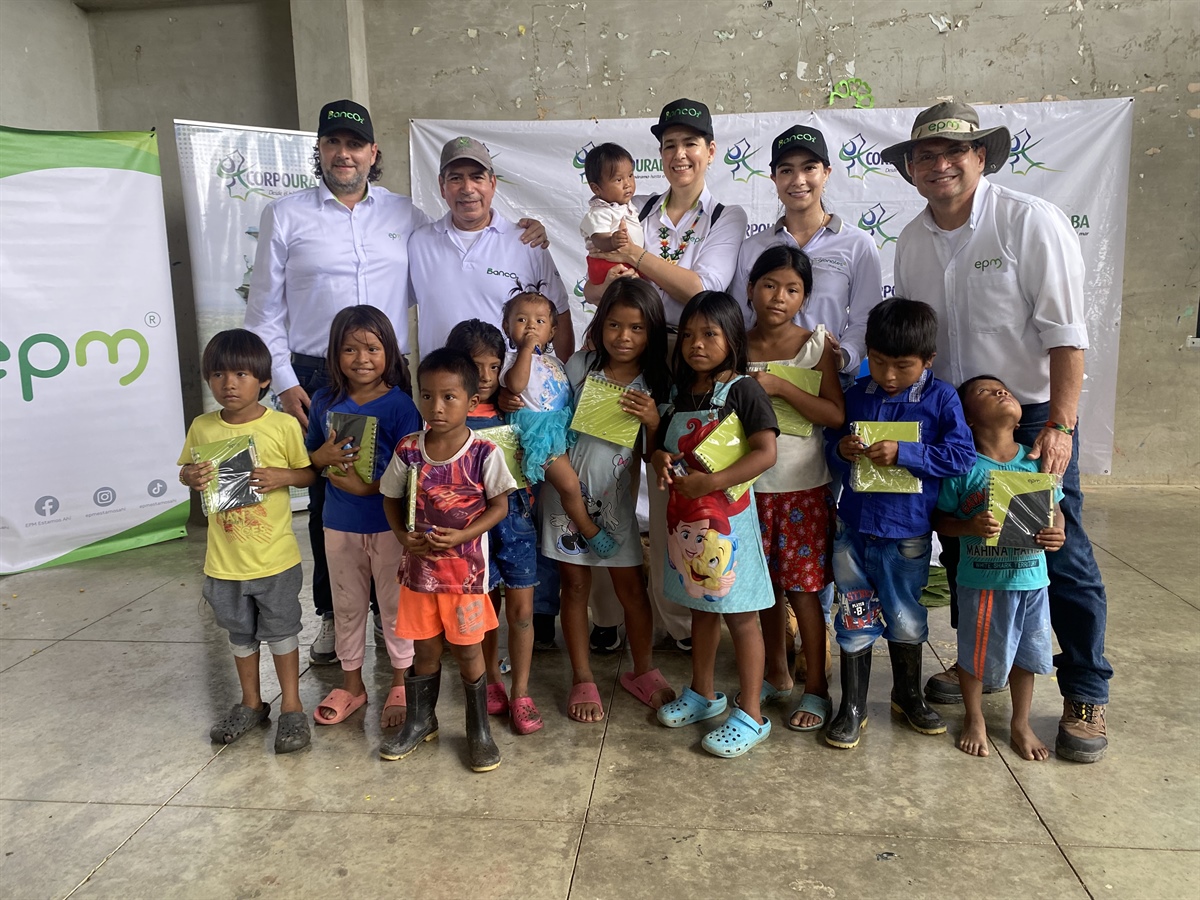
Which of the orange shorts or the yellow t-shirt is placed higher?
the yellow t-shirt

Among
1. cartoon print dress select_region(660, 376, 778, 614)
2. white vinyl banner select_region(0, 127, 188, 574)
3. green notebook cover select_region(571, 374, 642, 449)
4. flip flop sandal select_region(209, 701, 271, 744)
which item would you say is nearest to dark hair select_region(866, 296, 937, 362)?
cartoon print dress select_region(660, 376, 778, 614)

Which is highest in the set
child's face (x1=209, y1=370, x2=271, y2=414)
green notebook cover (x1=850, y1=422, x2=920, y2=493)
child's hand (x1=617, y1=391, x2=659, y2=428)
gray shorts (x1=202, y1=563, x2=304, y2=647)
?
child's face (x1=209, y1=370, x2=271, y2=414)

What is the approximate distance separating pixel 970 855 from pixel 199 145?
16.1ft

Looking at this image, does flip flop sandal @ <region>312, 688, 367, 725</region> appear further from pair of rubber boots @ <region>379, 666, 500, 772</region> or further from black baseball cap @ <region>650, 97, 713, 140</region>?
black baseball cap @ <region>650, 97, 713, 140</region>

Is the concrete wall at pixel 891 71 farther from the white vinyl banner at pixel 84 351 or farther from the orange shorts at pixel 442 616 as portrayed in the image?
the orange shorts at pixel 442 616

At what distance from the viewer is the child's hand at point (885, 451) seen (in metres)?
2.26

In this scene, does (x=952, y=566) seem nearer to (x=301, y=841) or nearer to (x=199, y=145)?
(x=301, y=841)

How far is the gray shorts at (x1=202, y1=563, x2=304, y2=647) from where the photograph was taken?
2.49 m

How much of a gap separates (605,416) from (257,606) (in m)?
1.21

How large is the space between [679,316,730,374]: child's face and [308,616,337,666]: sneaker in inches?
69.7

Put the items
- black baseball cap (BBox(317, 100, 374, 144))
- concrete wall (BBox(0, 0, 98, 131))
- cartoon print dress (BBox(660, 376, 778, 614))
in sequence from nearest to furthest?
cartoon print dress (BBox(660, 376, 778, 614)), black baseball cap (BBox(317, 100, 374, 144)), concrete wall (BBox(0, 0, 98, 131))

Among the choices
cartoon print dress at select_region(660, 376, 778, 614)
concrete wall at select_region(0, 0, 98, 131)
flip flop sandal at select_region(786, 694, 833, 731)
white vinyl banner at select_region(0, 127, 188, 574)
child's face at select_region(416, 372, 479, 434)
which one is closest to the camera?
child's face at select_region(416, 372, 479, 434)

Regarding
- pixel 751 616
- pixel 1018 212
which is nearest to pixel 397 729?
pixel 751 616

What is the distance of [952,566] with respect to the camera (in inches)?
101
